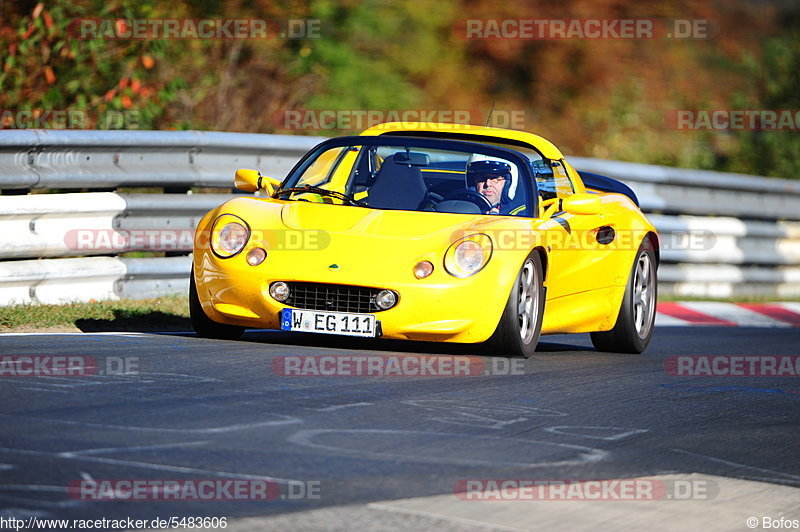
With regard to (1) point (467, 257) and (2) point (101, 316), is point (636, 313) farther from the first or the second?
(2) point (101, 316)

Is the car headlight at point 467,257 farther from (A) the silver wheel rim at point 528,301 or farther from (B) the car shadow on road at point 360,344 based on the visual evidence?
(B) the car shadow on road at point 360,344

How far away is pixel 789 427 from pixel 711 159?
50.7 feet

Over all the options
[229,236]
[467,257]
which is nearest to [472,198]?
[467,257]

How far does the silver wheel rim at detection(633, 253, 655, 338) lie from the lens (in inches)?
395

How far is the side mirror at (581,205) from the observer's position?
29.1 feet

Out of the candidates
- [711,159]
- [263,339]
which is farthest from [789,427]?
[711,159]

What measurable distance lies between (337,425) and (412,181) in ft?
10.7

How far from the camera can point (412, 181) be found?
8930mm

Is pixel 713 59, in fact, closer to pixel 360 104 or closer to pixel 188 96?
pixel 360 104

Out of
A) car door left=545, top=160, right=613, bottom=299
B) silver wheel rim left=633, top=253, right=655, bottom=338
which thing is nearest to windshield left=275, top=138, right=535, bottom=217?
car door left=545, top=160, right=613, bottom=299

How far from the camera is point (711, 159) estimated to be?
869 inches

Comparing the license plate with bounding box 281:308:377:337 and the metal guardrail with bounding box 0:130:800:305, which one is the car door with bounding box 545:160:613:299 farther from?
the metal guardrail with bounding box 0:130:800:305

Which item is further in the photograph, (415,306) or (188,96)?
(188,96)

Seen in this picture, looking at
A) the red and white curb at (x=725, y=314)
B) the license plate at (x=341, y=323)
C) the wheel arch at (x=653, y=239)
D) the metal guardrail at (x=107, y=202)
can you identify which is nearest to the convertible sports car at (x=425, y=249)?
the license plate at (x=341, y=323)
